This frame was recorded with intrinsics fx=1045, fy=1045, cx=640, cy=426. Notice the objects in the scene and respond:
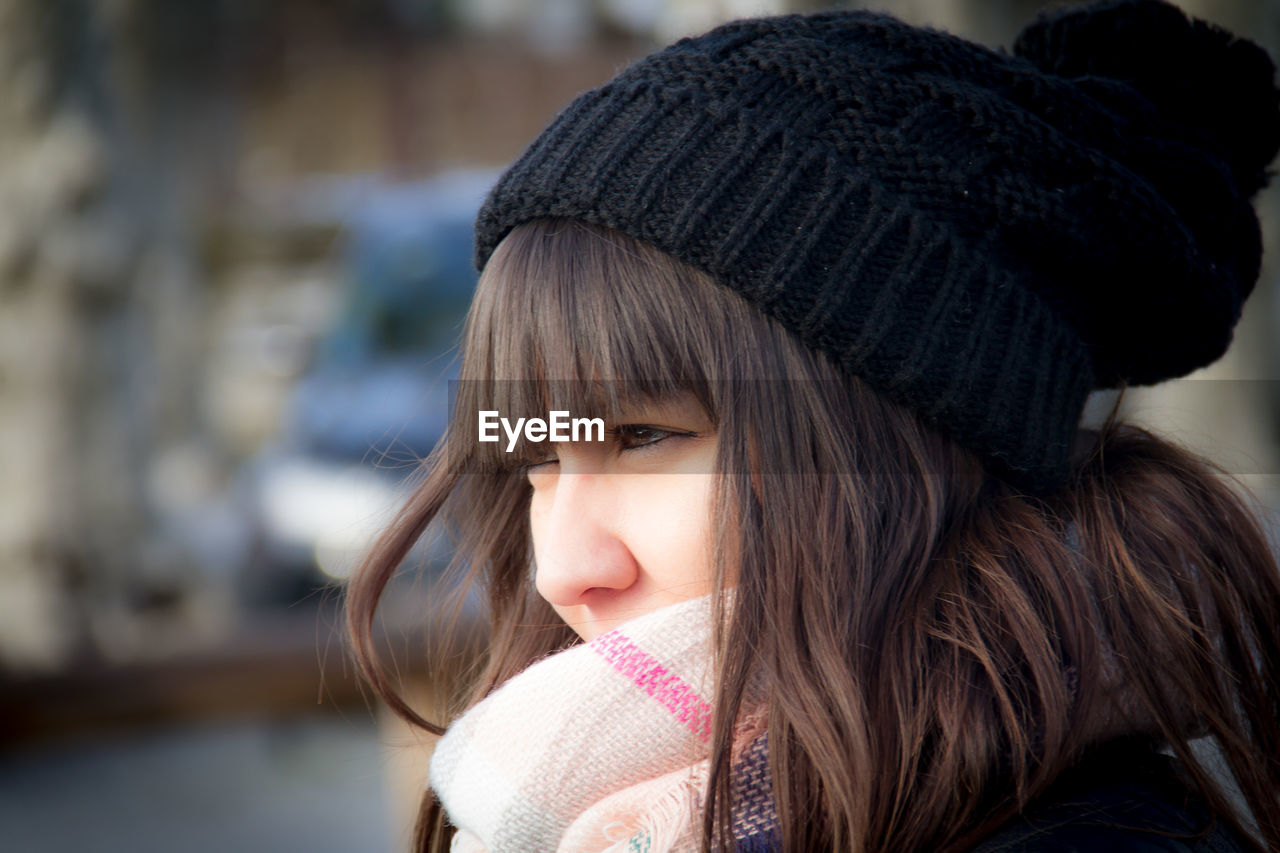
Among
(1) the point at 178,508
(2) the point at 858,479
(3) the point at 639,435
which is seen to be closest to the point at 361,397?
(1) the point at 178,508

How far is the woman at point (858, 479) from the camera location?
1234 mm

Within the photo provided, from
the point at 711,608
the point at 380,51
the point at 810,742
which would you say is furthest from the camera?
the point at 380,51

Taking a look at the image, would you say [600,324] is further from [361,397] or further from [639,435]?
[361,397]

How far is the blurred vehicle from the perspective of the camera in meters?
5.21

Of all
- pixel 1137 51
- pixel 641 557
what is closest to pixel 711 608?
pixel 641 557

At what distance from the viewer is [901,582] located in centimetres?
132

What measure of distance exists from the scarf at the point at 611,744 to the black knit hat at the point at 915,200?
435 mm

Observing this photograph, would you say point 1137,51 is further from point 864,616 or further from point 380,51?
point 380,51

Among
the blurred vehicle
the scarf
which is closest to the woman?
the scarf

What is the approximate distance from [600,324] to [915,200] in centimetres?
43

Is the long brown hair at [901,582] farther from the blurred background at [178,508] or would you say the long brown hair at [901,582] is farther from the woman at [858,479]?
the blurred background at [178,508]

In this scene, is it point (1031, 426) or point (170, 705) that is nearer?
point (1031, 426)

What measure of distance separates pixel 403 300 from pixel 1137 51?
4.73m

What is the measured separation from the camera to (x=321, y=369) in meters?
5.79
